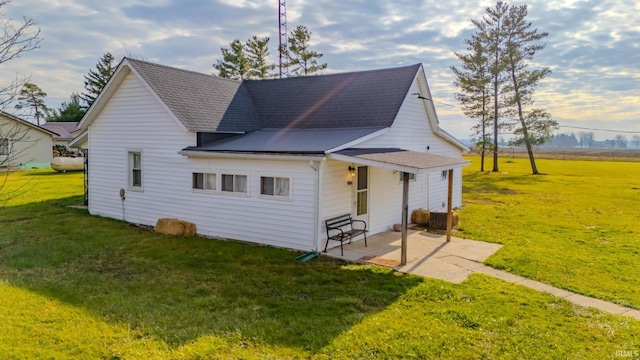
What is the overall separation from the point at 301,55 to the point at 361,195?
25827 millimetres

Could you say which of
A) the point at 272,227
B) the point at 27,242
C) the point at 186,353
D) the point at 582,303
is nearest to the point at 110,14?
the point at 27,242

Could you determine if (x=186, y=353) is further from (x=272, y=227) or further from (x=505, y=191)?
(x=505, y=191)

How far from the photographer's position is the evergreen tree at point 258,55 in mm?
35719

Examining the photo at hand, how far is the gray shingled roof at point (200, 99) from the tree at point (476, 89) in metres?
28.1

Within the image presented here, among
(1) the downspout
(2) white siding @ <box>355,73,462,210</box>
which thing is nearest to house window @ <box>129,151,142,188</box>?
(1) the downspout

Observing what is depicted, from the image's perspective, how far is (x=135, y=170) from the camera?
13.5 metres

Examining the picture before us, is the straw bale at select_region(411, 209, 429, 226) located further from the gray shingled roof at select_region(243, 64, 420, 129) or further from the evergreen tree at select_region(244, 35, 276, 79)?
the evergreen tree at select_region(244, 35, 276, 79)

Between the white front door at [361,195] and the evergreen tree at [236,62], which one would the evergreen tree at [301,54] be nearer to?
the evergreen tree at [236,62]

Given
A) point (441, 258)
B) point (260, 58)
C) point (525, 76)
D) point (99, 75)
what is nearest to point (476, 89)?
point (525, 76)

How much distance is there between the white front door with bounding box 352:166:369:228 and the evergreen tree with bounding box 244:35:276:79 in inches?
1031

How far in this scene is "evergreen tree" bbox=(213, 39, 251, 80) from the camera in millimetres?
35062

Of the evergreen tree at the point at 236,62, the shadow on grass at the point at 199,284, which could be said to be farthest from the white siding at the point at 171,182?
the evergreen tree at the point at 236,62

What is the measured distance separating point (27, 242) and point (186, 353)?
8.41 m

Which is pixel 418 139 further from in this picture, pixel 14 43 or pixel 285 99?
pixel 14 43
